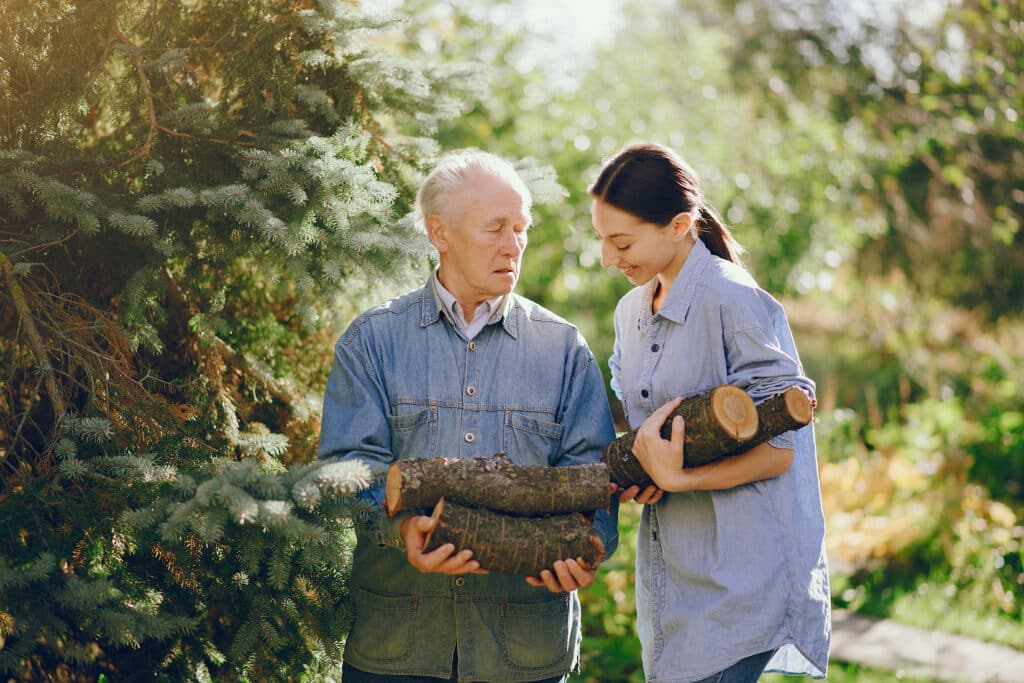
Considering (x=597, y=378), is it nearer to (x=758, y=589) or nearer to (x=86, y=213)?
(x=758, y=589)

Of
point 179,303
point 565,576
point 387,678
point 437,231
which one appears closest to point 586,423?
point 565,576

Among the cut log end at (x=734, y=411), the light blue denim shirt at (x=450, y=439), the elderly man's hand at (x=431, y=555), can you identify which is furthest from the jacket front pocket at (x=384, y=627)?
the cut log end at (x=734, y=411)

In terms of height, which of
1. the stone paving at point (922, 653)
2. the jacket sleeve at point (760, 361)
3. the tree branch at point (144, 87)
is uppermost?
the tree branch at point (144, 87)

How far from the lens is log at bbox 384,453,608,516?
2.29 m

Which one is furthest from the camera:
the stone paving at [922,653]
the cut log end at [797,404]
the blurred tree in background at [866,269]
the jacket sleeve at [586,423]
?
the blurred tree in background at [866,269]

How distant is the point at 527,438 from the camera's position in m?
2.61

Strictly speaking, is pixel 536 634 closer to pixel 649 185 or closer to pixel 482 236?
pixel 482 236

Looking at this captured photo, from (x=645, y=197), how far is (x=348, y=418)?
99cm

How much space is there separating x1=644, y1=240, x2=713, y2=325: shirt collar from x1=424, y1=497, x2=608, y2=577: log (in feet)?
1.98

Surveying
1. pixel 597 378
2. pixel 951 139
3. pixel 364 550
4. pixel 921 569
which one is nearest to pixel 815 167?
pixel 951 139

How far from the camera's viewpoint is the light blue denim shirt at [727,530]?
2.33 m

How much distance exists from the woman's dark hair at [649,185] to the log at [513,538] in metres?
0.85

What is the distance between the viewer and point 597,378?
2.78 m

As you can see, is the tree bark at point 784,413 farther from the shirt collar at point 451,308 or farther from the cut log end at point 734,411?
the shirt collar at point 451,308
